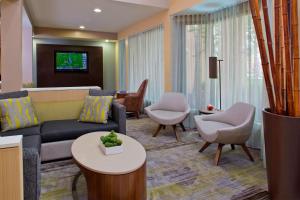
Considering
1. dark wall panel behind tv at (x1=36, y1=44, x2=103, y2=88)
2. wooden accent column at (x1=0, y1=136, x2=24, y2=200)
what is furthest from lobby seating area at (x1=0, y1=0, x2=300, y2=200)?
dark wall panel behind tv at (x1=36, y1=44, x2=103, y2=88)

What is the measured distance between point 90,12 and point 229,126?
389 centimetres

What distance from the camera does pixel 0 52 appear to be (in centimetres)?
363

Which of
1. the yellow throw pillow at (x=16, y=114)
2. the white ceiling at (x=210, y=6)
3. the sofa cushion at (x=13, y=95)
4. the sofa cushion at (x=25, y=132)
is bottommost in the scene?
the sofa cushion at (x=25, y=132)

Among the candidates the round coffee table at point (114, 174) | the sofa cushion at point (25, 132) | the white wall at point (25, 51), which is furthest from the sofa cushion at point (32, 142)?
the white wall at point (25, 51)

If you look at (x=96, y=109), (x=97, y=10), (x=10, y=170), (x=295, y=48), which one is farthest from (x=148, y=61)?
(x=10, y=170)

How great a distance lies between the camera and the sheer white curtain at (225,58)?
3346 mm

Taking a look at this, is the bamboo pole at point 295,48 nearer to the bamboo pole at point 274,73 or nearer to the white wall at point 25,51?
the bamboo pole at point 274,73

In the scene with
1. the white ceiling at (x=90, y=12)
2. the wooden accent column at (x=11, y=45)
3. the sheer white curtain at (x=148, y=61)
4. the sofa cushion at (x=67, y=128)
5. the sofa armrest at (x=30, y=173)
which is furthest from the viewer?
the sheer white curtain at (x=148, y=61)

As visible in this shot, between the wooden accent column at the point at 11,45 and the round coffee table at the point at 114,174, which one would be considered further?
the wooden accent column at the point at 11,45

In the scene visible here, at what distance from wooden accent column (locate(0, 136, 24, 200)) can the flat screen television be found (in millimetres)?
6835

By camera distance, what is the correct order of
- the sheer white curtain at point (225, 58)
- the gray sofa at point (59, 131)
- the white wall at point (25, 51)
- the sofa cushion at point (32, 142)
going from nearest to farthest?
the sofa cushion at point (32, 142)
the gray sofa at point (59, 131)
the sheer white curtain at point (225, 58)
the white wall at point (25, 51)

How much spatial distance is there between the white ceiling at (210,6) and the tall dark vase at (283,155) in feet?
7.74

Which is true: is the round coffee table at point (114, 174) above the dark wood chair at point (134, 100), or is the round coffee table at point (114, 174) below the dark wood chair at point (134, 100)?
below

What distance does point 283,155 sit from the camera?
1.84 m
